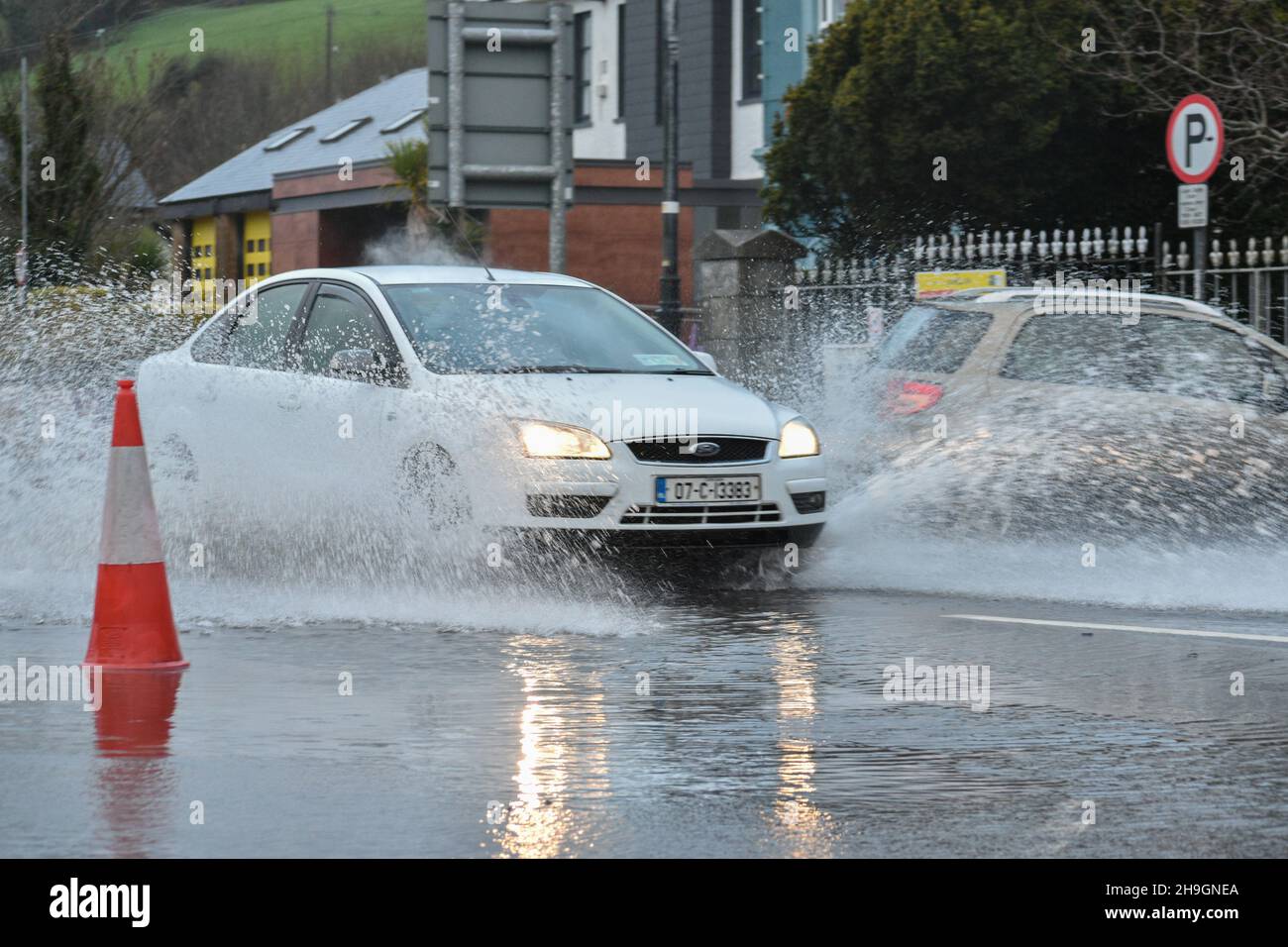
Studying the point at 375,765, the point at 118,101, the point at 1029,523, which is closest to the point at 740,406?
the point at 1029,523

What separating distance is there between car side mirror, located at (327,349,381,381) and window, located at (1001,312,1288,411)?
11.9 feet

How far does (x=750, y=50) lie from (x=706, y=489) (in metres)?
28.1

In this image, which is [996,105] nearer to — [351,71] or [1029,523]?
[1029,523]

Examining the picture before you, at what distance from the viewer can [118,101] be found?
48.8 meters

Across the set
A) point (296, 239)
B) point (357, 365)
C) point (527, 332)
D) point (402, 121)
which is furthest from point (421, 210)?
point (357, 365)

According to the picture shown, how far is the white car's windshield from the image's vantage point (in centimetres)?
1116

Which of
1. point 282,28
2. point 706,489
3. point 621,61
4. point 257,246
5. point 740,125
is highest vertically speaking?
point 282,28

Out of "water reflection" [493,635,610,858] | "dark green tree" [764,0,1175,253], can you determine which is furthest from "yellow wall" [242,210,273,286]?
"water reflection" [493,635,610,858]

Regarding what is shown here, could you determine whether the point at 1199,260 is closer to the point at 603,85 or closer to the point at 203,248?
the point at 603,85

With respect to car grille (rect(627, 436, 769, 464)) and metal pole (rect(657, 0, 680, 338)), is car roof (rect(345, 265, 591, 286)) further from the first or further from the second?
metal pole (rect(657, 0, 680, 338))

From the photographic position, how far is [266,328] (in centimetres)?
1230

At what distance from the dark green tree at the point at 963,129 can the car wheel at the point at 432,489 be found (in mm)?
15626

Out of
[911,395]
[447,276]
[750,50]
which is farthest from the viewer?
[750,50]
